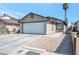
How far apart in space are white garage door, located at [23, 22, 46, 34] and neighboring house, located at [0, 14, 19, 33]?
26 centimetres

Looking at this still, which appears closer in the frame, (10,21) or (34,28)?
(10,21)

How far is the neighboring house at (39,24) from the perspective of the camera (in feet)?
17.3

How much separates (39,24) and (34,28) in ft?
0.75

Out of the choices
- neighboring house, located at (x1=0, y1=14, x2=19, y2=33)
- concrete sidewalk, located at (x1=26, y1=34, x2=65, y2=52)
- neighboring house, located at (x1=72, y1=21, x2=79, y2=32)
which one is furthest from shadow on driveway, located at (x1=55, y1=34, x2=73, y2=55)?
neighboring house, located at (x1=0, y1=14, x2=19, y2=33)

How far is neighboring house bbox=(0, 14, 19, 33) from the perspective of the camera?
533cm

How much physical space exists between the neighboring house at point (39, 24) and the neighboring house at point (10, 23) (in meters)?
0.16

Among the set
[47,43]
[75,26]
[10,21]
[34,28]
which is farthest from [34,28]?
[75,26]

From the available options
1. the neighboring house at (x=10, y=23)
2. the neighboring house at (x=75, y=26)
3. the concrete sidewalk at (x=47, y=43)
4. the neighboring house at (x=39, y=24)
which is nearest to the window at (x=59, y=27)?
the neighboring house at (x=39, y=24)

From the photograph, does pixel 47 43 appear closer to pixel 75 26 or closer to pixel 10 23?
pixel 75 26

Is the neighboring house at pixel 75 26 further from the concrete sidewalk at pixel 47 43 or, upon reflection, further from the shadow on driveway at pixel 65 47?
the concrete sidewalk at pixel 47 43

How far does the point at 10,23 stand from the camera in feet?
17.7

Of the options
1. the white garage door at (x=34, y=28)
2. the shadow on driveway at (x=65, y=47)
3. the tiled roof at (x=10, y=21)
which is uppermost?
the tiled roof at (x=10, y=21)
